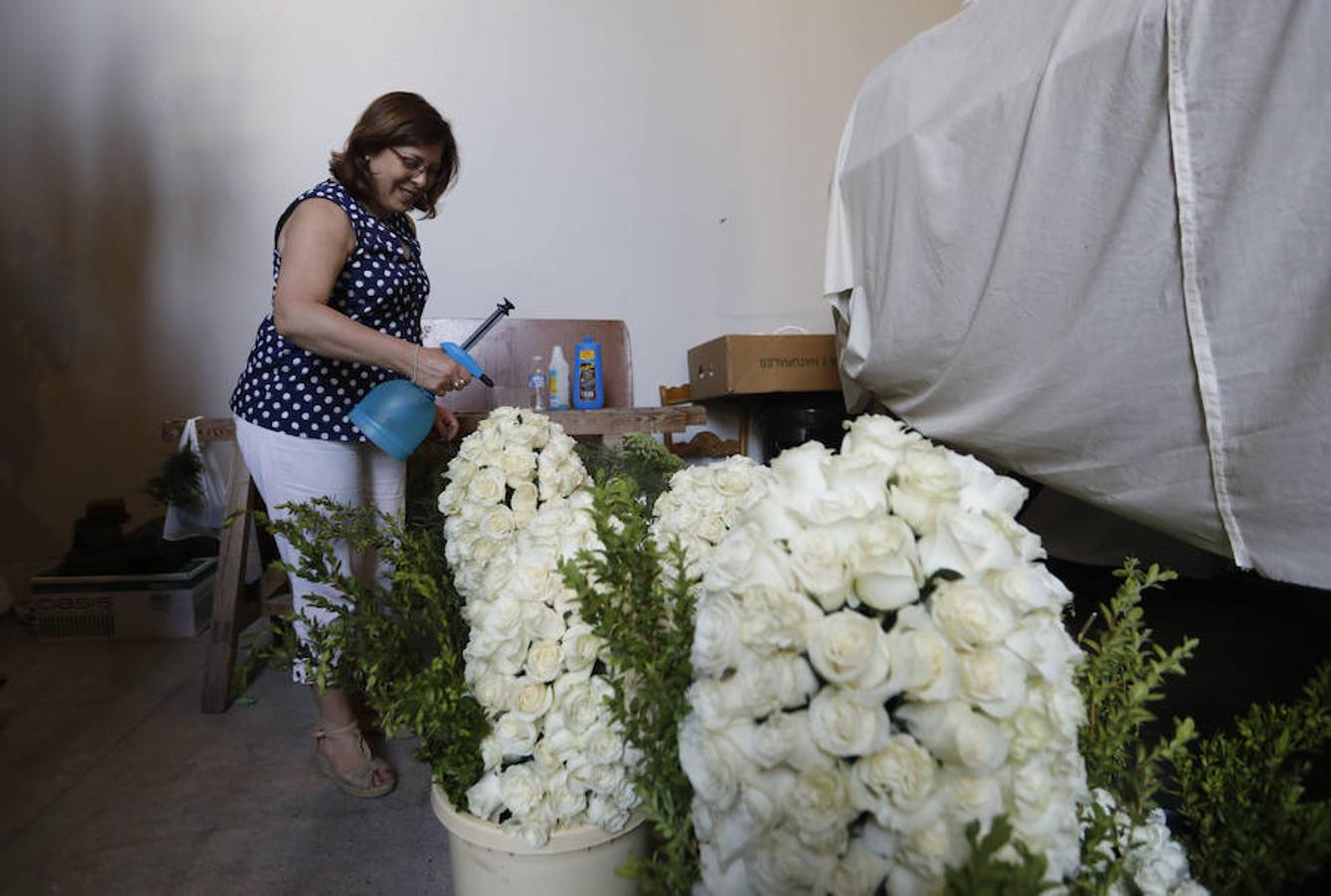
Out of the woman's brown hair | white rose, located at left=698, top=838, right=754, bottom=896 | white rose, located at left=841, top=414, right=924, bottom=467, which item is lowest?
white rose, located at left=698, top=838, right=754, bottom=896

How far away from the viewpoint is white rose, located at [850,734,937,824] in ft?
1.10

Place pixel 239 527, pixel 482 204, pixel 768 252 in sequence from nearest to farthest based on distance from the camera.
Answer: pixel 239 527
pixel 482 204
pixel 768 252

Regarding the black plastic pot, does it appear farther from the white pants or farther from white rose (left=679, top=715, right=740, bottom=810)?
white rose (left=679, top=715, right=740, bottom=810)

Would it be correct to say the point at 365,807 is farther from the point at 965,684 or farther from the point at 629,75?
the point at 629,75

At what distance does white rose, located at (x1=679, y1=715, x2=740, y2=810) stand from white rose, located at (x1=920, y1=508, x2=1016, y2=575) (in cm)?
15

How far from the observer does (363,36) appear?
7.94 ft

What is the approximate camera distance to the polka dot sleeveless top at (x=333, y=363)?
3.88ft

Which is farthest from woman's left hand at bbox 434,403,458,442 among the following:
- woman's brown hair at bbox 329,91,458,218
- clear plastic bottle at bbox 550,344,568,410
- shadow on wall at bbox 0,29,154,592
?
shadow on wall at bbox 0,29,154,592

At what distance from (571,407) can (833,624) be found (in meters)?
1.94

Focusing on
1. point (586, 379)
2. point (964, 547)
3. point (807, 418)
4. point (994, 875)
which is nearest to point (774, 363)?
point (807, 418)

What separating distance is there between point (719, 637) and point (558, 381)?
6.20 feet

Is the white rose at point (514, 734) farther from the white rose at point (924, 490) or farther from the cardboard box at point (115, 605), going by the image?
the cardboard box at point (115, 605)

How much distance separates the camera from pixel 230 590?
65.5 inches

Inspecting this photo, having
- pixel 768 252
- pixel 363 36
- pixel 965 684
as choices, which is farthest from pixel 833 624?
pixel 363 36
